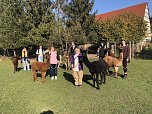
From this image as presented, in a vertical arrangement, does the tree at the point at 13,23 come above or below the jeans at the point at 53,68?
above

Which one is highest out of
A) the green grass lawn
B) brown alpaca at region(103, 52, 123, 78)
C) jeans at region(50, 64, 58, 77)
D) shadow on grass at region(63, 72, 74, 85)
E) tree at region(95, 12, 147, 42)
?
tree at region(95, 12, 147, 42)

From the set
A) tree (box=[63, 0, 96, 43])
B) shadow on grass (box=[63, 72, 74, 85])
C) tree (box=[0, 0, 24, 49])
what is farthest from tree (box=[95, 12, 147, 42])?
shadow on grass (box=[63, 72, 74, 85])

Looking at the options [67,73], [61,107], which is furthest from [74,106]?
[67,73]

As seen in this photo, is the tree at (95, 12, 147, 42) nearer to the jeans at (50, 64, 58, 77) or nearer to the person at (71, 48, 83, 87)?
the jeans at (50, 64, 58, 77)

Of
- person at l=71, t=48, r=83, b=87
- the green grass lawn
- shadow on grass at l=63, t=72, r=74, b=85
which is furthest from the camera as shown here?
shadow on grass at l=63, t=72, r=74, b=85

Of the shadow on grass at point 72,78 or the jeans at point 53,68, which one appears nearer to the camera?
the shadow on grass at point 72,78

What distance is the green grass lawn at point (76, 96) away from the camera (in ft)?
31.6

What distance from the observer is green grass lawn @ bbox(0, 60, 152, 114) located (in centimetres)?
962

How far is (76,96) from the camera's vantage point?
11.4m

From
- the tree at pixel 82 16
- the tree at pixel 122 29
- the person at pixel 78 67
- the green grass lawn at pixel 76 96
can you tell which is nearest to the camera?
the green grass lawn at pixel 76 96

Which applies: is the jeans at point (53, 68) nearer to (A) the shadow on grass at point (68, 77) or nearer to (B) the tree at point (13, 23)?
(A) the shadow on grass at point (68, 77)

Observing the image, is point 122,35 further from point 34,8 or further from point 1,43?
point 1,43

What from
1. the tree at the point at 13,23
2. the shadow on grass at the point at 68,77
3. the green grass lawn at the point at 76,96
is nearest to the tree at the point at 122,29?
the tree at the point at 13,23

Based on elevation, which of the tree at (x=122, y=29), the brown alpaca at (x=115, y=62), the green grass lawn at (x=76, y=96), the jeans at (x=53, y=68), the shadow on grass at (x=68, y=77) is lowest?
the green grass lawn at (x=76, y=96)
